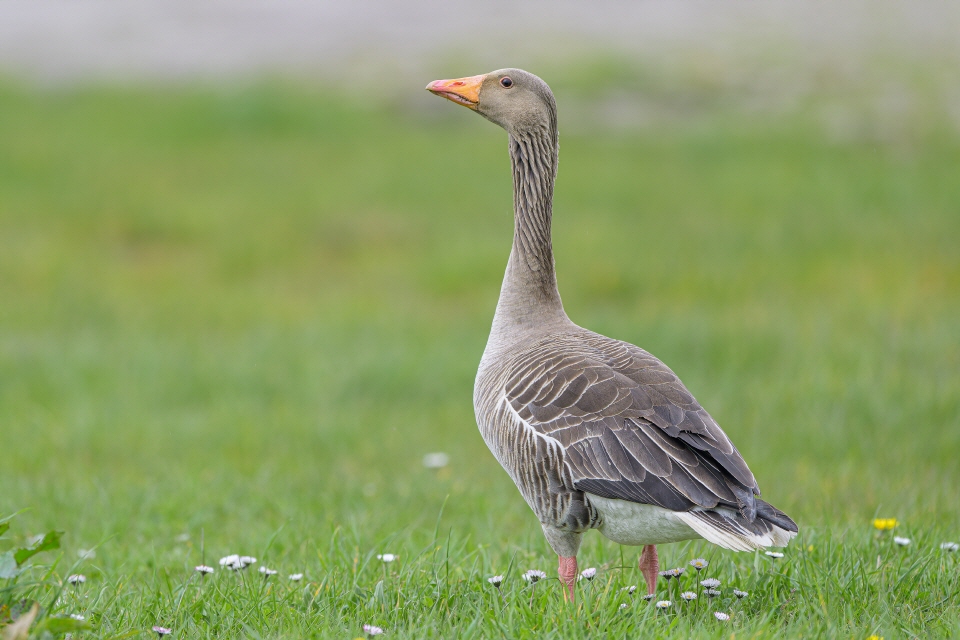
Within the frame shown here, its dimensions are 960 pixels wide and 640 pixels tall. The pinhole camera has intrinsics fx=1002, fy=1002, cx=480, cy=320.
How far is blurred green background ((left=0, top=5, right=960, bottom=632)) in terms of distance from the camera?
6113 millimetres

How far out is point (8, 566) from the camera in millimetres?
2971

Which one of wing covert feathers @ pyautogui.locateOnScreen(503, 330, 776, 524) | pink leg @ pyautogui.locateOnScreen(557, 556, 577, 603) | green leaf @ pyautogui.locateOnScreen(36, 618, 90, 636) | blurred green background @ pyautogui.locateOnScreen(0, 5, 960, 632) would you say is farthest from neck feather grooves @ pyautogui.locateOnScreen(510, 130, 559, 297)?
green leaf @ pyautogui.locateOnScreen(36, 618, 90, 636)

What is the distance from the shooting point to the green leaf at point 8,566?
9.70ft

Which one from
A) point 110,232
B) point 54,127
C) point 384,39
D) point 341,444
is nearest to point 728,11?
point 384,39

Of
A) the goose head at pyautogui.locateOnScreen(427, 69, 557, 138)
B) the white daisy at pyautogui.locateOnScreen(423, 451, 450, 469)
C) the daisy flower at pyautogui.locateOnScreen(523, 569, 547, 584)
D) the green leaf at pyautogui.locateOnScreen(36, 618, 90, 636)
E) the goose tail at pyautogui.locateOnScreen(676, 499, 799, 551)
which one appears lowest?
the white daisy at pyautogui.locateOnScreen(423, 451, 450, 469)

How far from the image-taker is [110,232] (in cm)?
1238

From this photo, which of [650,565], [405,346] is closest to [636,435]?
[650,565]

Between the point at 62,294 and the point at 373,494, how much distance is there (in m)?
5.97

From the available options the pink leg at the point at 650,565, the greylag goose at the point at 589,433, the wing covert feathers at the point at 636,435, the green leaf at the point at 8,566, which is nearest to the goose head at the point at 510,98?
the greylag goose at the point at 589,433

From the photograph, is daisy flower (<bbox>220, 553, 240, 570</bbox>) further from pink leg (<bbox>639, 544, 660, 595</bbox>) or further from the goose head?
the goose head

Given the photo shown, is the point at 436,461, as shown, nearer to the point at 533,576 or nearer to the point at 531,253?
the point at 531,253

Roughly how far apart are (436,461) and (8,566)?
3906mm

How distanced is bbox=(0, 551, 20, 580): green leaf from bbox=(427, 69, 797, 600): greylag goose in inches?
69.5

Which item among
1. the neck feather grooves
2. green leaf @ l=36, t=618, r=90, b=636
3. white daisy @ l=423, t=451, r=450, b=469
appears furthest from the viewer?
white daisy @ l=423, t=451, r=450, b=469
